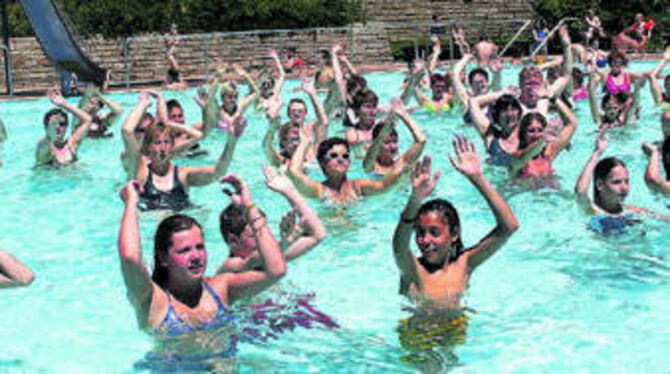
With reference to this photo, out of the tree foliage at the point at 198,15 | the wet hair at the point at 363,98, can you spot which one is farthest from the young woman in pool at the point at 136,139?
the tree foliage at the point at 198,15

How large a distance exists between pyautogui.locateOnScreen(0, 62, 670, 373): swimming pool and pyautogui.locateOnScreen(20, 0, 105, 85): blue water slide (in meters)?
11.7

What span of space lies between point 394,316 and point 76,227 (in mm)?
4350

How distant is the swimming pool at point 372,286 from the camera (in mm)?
5664

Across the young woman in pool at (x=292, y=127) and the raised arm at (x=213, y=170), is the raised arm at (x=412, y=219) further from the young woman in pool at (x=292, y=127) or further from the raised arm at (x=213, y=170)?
the young woman in pool at (x=292, y=127)

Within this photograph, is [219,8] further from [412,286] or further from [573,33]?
[412,286]

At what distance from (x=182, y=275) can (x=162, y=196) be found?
4036 mm

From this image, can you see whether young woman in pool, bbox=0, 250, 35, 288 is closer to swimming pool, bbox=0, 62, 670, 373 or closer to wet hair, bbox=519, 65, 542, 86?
swimming pool, bbox=0, 62, 670, 373

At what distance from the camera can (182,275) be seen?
15.7 ft

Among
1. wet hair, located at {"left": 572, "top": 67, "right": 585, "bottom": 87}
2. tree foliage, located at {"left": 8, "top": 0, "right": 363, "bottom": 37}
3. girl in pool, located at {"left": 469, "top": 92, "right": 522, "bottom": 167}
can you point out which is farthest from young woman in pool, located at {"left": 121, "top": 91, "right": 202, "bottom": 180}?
tree foliage, located at {"left": 8, "top": 0, "right": 363, "bottom": 37}

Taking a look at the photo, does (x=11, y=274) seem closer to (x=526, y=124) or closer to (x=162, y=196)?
(x=162, y=196)

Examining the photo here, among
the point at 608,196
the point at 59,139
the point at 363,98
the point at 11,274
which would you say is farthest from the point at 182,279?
the point at 59,139

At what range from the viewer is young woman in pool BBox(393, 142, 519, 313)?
502 cm

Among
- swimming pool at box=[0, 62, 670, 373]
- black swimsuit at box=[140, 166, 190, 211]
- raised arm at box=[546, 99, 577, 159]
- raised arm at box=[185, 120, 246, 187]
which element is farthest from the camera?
raised arm at box=[546, 99, 577, 159]

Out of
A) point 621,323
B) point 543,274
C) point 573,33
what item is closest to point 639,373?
point 621,323
